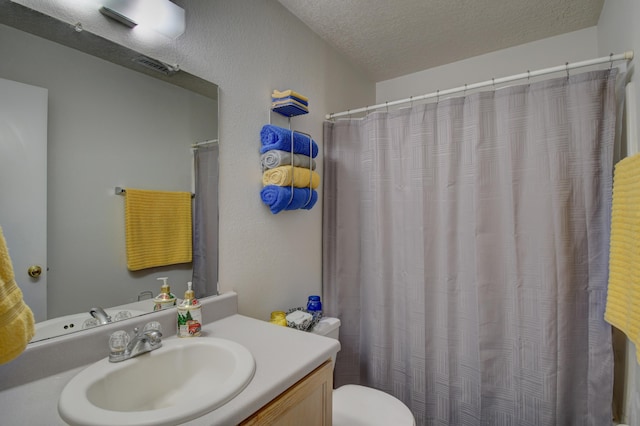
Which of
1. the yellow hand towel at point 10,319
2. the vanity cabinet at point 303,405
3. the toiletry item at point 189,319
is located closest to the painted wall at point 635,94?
the vanity cabinet at point 303,405

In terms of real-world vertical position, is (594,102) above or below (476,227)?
above

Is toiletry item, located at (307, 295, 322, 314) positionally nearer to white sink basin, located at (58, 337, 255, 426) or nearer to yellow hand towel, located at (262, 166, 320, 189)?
yellow hand towel, located at (262, 166, 320, 189)

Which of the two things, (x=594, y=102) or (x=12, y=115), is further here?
(x=594, y=102)

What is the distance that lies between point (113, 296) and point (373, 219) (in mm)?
1316

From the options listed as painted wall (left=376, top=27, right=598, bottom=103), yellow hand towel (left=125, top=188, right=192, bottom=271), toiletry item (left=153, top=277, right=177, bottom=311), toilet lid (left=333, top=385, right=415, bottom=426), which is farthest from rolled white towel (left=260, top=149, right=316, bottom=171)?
painted wall (left=376, top=27, right=598, bottom=103)

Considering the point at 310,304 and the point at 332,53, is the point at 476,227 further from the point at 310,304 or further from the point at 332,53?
the point at 332,53

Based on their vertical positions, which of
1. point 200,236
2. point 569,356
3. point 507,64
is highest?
point 507,64

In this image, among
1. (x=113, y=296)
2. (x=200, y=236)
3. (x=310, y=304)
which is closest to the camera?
(x=113, y=296)

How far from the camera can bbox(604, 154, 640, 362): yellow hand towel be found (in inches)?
38.7

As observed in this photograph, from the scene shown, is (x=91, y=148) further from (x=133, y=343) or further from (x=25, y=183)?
(x=133, y=343)

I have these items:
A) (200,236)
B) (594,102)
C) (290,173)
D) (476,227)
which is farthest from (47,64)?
(594,102)

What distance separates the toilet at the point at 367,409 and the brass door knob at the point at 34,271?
99 centimetres

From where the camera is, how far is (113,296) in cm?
104

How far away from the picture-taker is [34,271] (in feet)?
2.89
